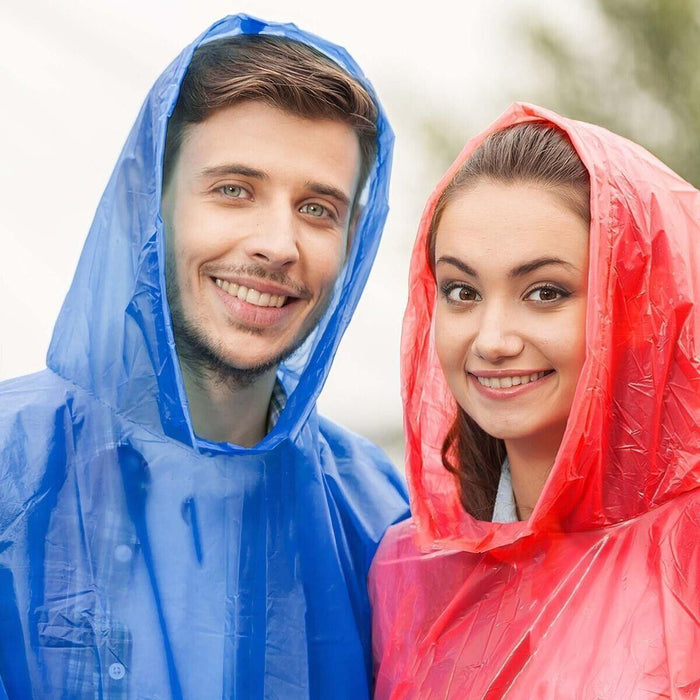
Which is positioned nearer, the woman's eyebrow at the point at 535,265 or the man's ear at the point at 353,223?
the woman's eyebrow at the point at 535,265

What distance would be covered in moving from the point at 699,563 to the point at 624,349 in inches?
11.8

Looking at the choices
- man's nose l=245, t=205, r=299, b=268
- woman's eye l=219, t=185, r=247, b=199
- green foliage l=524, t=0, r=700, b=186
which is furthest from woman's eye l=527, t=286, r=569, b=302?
green foliage l=524, t=0, r=700, b=186

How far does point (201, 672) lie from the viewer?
1.61 metres

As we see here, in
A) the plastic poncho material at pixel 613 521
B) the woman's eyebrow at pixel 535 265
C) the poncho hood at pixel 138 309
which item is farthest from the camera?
the poncho hood at pixel 138 309

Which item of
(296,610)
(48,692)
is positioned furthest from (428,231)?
(48,692)

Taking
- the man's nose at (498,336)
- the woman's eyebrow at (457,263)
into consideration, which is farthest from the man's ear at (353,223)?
the man's nose at (498,336)

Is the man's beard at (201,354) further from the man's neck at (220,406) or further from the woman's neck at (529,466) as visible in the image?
the woman's neck at (529,466)

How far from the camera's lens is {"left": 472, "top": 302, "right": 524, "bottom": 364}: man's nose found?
5.04ft

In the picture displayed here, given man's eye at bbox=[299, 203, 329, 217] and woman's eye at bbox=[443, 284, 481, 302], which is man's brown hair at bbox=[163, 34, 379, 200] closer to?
man's eye at bbox=[299, 203, 329, 217]

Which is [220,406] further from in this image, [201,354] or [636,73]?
[636,73]

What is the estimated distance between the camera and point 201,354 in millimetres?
1898

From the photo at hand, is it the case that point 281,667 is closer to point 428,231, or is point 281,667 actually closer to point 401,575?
point 401,575

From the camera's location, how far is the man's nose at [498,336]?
1.54 meters

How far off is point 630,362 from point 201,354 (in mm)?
749
